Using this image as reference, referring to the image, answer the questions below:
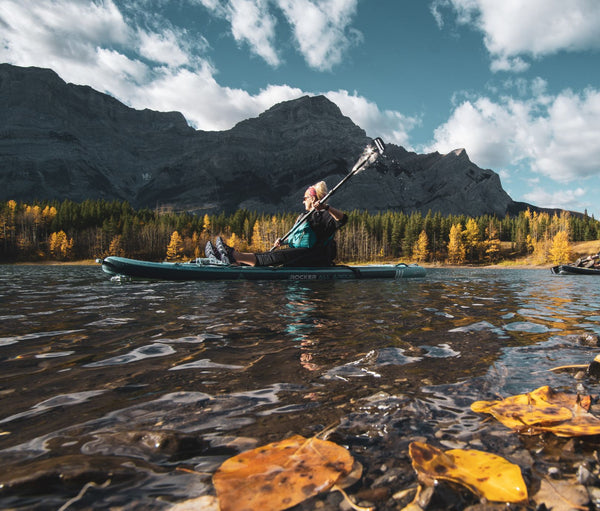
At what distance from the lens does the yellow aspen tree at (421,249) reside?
4104 inches

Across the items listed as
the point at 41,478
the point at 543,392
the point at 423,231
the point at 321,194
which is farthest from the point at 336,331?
the point at 423,231

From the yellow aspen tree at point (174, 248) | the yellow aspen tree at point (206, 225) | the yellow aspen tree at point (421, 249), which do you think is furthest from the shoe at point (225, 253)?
the yellow aspen tree at point (206, 225)

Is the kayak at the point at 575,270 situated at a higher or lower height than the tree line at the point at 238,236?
lower

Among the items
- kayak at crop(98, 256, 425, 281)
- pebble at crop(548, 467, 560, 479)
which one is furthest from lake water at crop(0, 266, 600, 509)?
kayak at crop(98, 256, 425, 281)

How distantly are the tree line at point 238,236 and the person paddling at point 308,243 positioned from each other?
287ft

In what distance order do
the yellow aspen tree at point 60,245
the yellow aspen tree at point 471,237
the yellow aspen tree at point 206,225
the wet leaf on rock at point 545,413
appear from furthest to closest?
the yellow aspen tree at point 206,225 < the yellow aspen tree at point 471,237 < the yellow aspen tree at point 60,245 < the wet leaf on rock at point 545,413

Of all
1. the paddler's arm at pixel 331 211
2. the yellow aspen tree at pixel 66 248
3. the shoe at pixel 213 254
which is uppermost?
the paddler's arm at pixel 331 211

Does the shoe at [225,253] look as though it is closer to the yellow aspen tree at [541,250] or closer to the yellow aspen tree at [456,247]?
the yellow aspen tree at [456,247]

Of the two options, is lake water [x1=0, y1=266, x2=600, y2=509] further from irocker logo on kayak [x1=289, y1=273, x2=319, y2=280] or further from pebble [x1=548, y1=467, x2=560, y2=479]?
irocker logo on kayak [x1=289, y1=273, x2=319, y2=280]

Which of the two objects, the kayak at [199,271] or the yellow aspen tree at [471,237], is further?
the yellow aspen tree at [471,237]

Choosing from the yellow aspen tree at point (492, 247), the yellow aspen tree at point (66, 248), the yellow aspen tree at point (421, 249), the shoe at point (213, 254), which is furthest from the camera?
the yellow aspen tree at point (492, 247)

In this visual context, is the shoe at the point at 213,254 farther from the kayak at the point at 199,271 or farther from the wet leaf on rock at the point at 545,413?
the wet leaf on rock at the point at 545,413

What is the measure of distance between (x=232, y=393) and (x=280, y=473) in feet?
4.30

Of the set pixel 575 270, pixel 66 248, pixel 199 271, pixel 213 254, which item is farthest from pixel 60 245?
pixel 575 270
